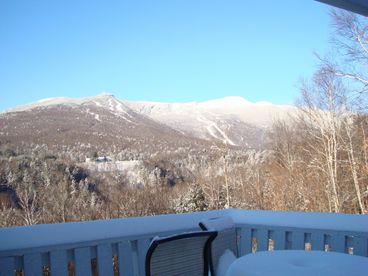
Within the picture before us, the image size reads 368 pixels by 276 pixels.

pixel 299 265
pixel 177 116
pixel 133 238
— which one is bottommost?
pixel 133 238

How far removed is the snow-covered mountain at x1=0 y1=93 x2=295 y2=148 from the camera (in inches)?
883

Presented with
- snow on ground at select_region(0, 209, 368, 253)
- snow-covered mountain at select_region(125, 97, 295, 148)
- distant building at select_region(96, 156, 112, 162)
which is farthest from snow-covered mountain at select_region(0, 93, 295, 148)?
snow on ground at select_region(0, 209, 368, 253)

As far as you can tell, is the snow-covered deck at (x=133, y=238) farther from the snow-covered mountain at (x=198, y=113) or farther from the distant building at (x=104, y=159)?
the snow-covered mountain at (x=198, y=113)

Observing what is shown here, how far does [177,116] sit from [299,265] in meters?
50.5

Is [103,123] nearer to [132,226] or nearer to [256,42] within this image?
[256,42]

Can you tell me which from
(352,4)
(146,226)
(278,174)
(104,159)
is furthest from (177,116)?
(352,4)

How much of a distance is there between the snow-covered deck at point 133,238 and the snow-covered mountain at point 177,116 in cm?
1294

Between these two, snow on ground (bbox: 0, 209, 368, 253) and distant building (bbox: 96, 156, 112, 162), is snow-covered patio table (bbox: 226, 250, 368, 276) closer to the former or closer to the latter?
snow on ground (bbox: 0, 209, 368, 253)

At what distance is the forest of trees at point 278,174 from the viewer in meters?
10.7

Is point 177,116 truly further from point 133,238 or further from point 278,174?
point 133,238

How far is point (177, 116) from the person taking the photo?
51688 mm

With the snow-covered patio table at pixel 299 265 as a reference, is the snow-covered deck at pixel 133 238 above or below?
below

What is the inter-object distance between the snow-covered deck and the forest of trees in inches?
354

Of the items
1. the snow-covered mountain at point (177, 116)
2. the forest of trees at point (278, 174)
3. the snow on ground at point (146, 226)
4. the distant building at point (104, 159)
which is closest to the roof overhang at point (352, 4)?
the snow on ground at point (146, 226)
